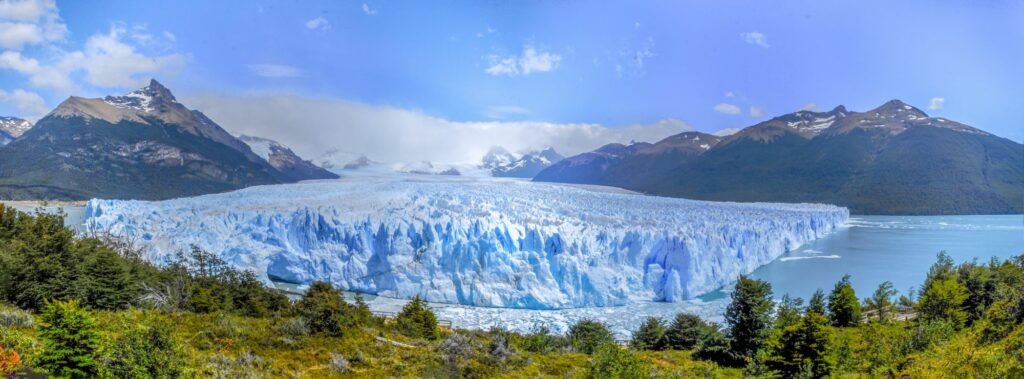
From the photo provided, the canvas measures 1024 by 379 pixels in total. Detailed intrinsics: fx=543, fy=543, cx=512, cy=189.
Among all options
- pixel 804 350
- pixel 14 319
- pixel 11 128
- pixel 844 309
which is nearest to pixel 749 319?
pixel 804 350

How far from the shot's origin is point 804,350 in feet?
32.0

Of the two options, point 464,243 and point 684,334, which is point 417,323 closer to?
point 684,334

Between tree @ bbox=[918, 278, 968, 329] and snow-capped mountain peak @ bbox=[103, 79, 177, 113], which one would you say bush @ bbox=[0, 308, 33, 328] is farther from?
snow-capped mountain peak @ bbox=[103, 79, 177, 113]

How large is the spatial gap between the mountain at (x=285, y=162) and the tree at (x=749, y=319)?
224 ft

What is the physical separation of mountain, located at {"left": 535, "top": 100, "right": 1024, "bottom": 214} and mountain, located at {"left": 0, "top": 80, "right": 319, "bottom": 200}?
142 ft

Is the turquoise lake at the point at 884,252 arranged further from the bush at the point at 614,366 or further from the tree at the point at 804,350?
the bush at the point at 614,366

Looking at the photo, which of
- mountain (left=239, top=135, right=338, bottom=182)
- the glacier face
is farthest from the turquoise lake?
mountain (left=239, top=135, right=338, bottom=182)

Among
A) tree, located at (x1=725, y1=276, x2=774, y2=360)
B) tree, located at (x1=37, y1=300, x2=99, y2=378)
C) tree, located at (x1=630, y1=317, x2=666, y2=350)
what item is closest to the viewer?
tree, located at (x1=37, y1=300, x2=99, y2=378)

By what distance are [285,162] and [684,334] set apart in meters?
74.7

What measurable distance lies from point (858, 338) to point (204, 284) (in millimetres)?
18531

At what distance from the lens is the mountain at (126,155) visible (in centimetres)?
5808

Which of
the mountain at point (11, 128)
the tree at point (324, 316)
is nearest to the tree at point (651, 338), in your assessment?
the tree at point (324, 316)

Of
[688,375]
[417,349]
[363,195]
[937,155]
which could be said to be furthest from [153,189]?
[937,155]

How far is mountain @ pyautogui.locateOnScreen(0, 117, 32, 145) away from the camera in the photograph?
8599 cm
